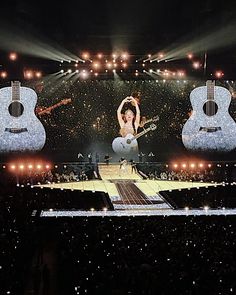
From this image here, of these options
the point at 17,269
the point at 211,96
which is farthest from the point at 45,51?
the point at 17,269

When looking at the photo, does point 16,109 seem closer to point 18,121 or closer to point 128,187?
point 18,121

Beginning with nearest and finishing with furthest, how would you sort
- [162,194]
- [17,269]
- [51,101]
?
[17,269] < [162,194] < [51,101]

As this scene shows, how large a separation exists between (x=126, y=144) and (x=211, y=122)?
3.28 m

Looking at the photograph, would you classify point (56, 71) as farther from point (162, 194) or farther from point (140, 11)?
point (162, 194)

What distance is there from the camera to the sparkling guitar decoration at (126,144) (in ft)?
64.7

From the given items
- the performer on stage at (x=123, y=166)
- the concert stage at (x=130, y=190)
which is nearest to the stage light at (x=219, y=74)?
the concert stage at (x=130, y=190)

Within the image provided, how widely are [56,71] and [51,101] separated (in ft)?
5.77

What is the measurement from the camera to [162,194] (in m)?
14.2

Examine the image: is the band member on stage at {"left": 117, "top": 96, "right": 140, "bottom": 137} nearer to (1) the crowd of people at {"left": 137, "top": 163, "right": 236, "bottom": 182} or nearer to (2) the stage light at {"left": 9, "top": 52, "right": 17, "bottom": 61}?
(1) the crowd of people at {"left": 137, "top": 163, "right": 236, "bottom": 182}

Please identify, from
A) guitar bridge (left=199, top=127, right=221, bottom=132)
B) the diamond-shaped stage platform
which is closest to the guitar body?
the diamond-shaped stage platform

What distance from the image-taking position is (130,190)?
1539cm

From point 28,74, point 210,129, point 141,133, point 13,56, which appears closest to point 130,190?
point 141,133

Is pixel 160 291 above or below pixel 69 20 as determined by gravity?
below

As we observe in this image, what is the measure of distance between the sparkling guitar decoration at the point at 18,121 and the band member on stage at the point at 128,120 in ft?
9.96
